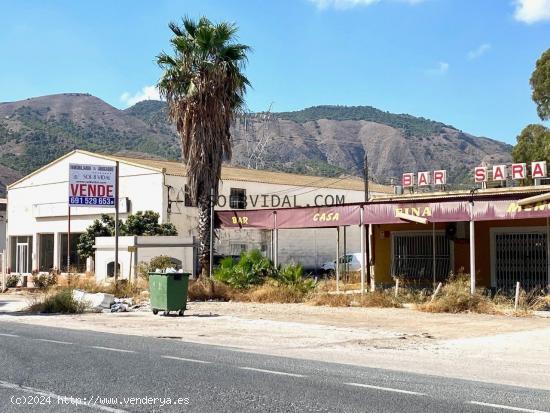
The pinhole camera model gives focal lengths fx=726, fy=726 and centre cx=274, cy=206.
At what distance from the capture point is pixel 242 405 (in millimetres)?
8047

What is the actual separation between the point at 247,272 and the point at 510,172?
12444 mm

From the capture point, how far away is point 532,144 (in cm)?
5191

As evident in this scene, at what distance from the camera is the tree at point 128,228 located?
4031 centimetres

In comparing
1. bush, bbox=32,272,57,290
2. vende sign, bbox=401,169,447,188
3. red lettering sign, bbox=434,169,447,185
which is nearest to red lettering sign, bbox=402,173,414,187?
vende sign, bbox=401,169,447,188

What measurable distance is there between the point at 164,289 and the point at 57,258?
98.5 feet

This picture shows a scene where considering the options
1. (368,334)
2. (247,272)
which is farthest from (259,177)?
(368,334)

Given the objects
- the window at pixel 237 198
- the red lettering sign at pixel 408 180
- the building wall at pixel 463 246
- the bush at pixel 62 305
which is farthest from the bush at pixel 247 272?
the window at pixel 237 198

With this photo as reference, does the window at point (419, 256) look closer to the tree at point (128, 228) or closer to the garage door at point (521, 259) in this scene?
the garage door at point (521, 259)

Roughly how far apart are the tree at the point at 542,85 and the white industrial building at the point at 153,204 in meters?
14.2

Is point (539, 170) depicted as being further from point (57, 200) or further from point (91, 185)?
point (57, 200)

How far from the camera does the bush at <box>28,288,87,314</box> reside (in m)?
23.0

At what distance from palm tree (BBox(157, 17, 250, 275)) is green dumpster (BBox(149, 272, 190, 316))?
7238 mm

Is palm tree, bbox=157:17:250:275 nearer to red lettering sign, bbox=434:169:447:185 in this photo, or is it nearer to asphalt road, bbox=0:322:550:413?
red lettering sign, bbox=434:169:447:185

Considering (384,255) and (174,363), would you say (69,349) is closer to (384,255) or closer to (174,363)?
(174,363)
